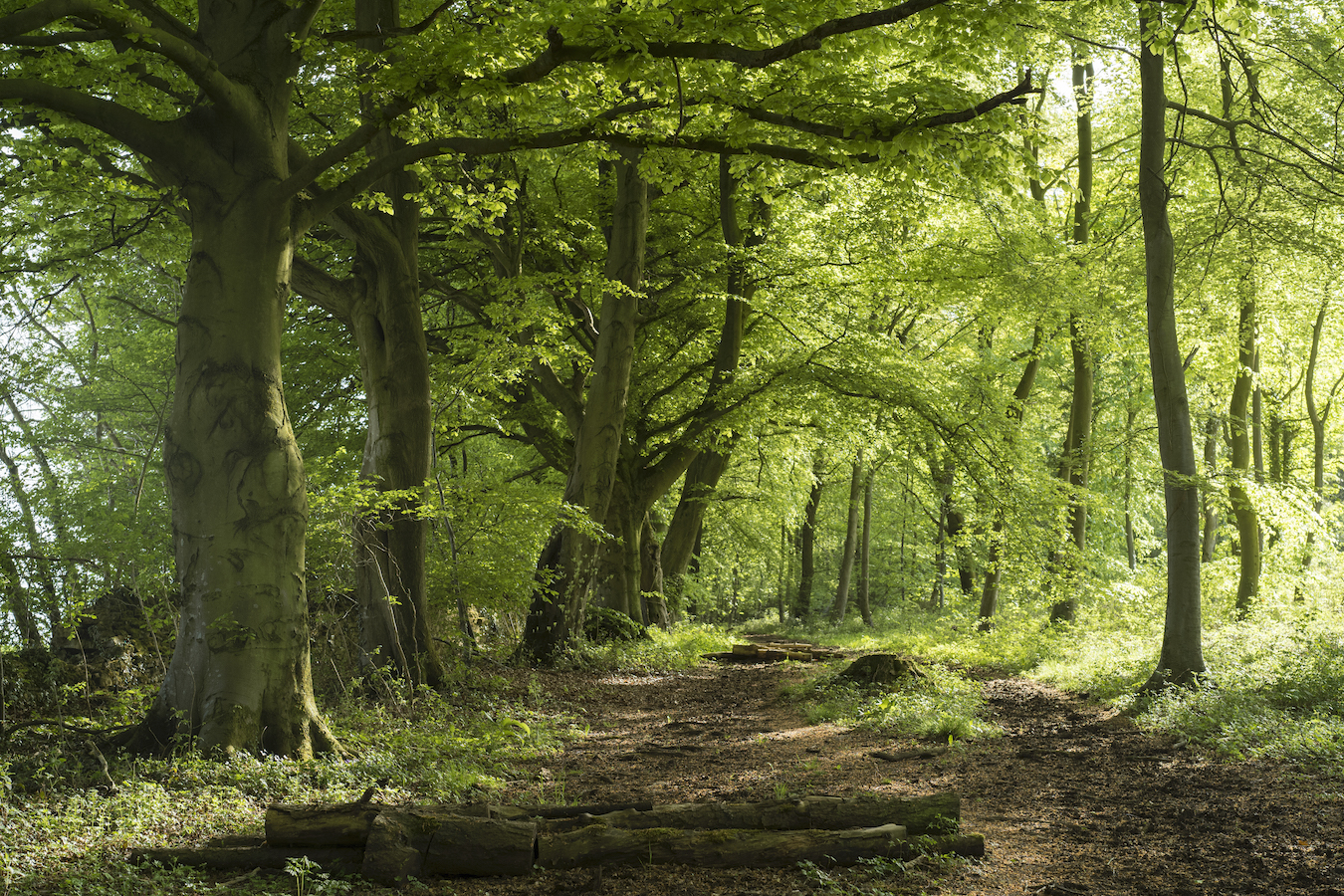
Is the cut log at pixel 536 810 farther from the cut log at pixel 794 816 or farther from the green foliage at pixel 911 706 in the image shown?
the green foliage at pixel 911 706

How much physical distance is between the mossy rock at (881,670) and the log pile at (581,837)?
5855 millimetres

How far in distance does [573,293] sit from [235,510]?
6.27 m

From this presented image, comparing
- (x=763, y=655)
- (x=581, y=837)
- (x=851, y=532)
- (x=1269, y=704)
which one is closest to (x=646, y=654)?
(x=763, y=655)

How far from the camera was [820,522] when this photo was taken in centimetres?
3362

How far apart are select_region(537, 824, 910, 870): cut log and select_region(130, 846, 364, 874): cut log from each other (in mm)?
953

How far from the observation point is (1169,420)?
9.38 metres

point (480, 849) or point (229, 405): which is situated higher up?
point (229, 405)

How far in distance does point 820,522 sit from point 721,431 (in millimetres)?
18885

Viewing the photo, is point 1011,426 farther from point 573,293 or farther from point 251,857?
point 251,857

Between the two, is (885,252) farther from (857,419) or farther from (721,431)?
(721,431)

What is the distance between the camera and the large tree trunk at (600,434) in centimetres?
1292

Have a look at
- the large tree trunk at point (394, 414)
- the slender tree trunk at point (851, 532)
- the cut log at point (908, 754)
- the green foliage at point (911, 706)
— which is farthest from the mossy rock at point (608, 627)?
the slender tree trunk at point (851, 532)

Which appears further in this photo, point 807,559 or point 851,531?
point 807,559

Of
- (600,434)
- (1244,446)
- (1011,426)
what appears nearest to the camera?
(600,434)
